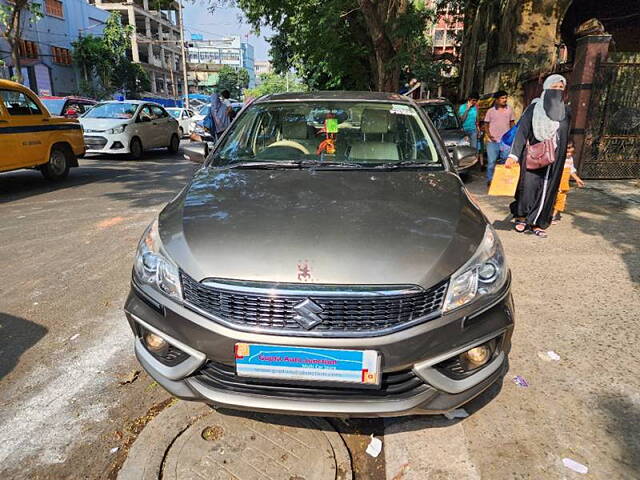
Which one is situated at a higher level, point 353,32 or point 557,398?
point 353,32

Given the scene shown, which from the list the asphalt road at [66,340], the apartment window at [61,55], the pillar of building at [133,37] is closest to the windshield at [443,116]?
the asphalt road at [66,340]

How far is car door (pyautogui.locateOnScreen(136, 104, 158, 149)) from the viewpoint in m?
13.0

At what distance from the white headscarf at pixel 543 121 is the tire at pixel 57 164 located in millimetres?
8375

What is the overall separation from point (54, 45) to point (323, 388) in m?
40.3

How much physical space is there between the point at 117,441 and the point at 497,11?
1392 centimetres

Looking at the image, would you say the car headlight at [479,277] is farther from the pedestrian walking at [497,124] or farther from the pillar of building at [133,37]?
the pillar of building at [133,37]

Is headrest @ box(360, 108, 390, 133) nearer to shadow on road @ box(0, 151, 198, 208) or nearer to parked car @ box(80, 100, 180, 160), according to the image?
shadow on road @ box(0, 151, 198, 208)

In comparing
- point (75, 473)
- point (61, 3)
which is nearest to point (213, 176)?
point (75, 473)

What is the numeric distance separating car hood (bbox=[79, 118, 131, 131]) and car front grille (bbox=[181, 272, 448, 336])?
11901 millimetres

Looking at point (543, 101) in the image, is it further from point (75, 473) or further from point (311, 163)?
point (75, 473)

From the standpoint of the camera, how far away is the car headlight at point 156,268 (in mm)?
2027

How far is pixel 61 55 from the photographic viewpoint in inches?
1367

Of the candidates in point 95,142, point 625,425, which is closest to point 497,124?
point 625,425

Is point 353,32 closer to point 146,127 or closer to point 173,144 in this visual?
point 173,144
